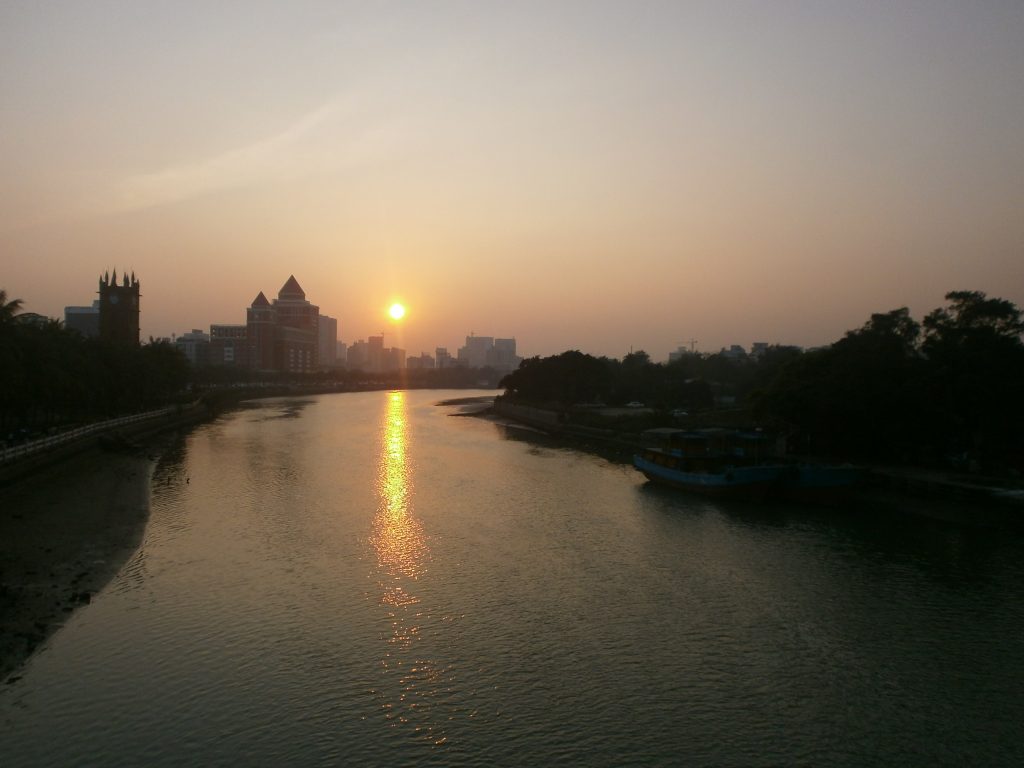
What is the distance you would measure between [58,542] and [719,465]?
31466 mm

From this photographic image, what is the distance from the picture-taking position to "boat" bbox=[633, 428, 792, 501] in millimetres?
37469

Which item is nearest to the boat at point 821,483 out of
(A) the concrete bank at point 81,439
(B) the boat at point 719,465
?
(B) the boat at point 719,465

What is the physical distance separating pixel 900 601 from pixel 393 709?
1563 cm

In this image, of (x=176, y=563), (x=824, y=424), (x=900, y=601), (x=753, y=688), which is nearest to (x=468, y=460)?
(x=824, y=424)

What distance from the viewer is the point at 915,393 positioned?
4216 cm

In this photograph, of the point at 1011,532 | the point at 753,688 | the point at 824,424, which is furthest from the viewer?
the point at 824,424

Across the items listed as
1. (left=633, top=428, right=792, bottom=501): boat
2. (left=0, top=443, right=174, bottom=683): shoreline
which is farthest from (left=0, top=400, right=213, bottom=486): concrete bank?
(left=633, top=428, right=792, bottom=501): boat

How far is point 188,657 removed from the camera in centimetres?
1667

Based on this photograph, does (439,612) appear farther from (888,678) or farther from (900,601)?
(900,601)

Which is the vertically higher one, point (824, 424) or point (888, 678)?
point (824, 424)

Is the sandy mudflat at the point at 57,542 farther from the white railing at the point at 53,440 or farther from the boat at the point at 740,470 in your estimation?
the boat at the point at 740,470

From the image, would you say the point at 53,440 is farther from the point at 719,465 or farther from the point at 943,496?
the point at 943,496

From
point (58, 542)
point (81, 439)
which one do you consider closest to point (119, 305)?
point (81, 439)

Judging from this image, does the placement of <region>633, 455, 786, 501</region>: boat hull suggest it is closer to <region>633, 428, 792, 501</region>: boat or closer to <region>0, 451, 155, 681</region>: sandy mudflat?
<region>633, 428, 792, 501</region>: boat
